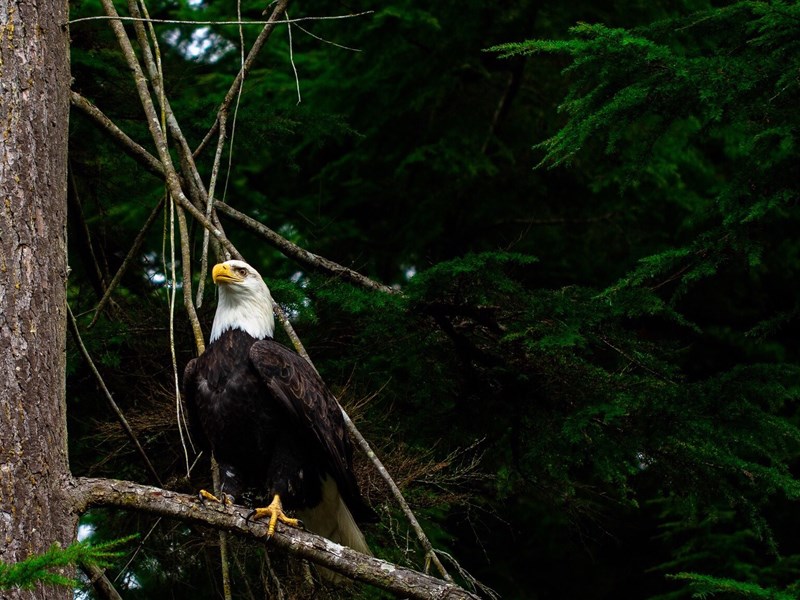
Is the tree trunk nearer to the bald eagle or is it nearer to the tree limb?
the tree limb

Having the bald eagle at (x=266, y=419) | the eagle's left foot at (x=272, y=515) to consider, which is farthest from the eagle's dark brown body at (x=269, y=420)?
the eagle's left foot at (x=272, y=515)

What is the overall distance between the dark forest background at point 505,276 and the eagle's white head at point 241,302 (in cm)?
15

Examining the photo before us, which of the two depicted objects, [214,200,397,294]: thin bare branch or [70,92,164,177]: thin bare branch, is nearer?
[70,92,164,177]: thin bare branch

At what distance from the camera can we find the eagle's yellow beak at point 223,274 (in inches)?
195

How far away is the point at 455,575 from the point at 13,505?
419 cm

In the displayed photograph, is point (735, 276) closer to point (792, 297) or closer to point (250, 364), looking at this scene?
point (792, 297)

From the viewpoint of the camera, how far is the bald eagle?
4539 mm

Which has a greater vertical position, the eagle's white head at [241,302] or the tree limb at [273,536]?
the eagle's white head at [241,302]

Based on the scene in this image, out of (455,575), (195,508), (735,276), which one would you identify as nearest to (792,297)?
(735,276)

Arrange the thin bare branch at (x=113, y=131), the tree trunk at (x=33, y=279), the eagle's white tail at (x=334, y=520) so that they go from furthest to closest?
the eagle's white tail at (x=334, y=520) < the thin bare branch at (x=113, y=131) < the tree trunk at (x=33, y=279)

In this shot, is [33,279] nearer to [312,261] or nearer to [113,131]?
[113,131]

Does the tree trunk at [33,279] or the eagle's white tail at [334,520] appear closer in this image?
the tree trunk at [33,279]

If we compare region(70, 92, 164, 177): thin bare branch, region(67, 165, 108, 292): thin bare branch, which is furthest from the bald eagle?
region(67, 165, 108, 292): thin bare branch

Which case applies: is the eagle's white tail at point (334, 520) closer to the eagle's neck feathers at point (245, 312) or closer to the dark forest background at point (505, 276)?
the dark forest background at point (505, 276)
